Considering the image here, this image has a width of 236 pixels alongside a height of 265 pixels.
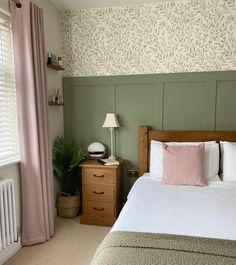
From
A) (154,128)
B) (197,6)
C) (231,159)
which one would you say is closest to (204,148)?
(231,159)

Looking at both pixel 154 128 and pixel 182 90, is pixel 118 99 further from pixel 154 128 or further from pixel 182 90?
pixel 182 90

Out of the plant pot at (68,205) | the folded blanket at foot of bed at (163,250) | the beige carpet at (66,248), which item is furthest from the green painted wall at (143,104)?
the folded blanket at foot of bed at (163,250)

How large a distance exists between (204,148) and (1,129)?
6.70ft

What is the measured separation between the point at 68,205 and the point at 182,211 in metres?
1.67

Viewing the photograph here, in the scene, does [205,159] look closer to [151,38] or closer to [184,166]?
[184,166]

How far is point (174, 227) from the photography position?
1.61 metres

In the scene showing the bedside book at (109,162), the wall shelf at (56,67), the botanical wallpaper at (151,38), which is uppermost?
the botanical wallpaper at (151,38)

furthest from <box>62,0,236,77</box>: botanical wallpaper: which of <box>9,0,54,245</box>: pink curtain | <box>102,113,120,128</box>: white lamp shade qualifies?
<box>9,0,54,245</box>: pink curtain

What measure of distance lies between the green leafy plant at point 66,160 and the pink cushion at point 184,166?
1.08 metres

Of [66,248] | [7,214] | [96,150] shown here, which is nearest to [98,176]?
[96,150]

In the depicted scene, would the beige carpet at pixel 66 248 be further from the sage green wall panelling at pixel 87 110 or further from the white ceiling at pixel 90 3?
the white ceiling at pixel 90 3

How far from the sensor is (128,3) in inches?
117

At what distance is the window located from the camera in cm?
229

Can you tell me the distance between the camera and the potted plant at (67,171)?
3.00 m
